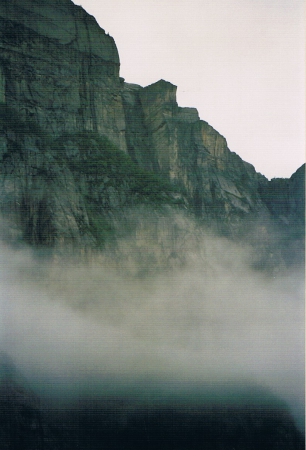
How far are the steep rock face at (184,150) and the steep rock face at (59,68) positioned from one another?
412 inches

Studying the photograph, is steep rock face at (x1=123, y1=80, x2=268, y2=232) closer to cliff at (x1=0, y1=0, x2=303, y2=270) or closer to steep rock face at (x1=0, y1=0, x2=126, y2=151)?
cliff at (x1=0, y1=0, x2=303, y2=270)

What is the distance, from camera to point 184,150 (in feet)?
477

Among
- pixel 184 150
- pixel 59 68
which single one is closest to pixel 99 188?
pixel 59 68

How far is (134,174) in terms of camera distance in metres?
125

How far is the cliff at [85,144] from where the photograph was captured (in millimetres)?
101250

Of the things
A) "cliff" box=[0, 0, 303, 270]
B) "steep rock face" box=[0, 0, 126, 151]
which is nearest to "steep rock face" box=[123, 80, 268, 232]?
"cliff" box=[0, 0, 303, 270]

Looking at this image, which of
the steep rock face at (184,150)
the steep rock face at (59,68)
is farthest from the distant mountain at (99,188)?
the steep rock face at (184,150)

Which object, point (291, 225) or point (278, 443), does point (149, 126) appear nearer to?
point (291, 225)

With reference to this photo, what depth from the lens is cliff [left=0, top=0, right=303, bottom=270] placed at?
3986 inches

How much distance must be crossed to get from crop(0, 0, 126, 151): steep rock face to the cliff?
0.68 feet

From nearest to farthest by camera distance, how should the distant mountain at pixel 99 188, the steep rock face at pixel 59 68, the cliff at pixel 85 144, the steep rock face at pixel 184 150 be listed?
the distant mountain at pixel 99 188 < the cliff at pixel 85 144 < the steep rock face at pixel 59 68 < the steep rock face at pixel 184 150

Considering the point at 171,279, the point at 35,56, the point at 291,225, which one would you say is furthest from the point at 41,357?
the point at 291,225

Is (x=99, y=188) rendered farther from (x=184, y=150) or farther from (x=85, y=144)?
(x=184, y=150)

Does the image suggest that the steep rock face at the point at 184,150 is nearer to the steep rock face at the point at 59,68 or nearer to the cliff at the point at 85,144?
the cliff at the point at 85,144
